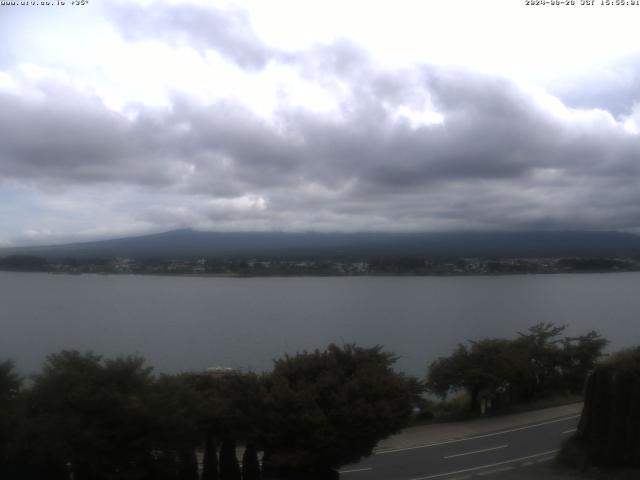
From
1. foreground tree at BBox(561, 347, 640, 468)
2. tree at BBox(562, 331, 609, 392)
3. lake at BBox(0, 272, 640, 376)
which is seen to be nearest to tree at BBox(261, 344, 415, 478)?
foreground tree at BBox(561, 347, 640, 468)

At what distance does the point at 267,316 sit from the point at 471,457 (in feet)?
129

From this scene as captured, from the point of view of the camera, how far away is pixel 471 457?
15969 millimetres

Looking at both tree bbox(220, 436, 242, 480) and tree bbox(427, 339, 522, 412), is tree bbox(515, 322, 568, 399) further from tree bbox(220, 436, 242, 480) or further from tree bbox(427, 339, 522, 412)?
tree bbox(220, 436, 242, 480)

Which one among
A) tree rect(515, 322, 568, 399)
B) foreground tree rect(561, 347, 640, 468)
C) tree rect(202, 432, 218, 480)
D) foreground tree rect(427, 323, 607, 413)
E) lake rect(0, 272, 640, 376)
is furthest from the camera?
lake rect(0, 272, 640, 376)

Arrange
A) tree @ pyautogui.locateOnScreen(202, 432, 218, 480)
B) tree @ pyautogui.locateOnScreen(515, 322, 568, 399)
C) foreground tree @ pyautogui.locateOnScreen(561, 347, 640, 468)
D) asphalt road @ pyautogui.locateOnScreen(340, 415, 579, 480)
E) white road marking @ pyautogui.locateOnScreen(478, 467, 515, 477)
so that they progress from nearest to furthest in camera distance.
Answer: tree @ pyautogui.locateOnScreen(202, 432, 218, 480), foreground tree @ pyautogui.locateOnScreen(561, 347, 640, 468), white road marking @ pyautogui.locateOnScreen(478, 467, 515, 477), asphalt road @ pyautogui.locateOnScreen(340, 415, 579, 480), tree @ pyautogui.locateOnScreen(515, 322, 568, 399)

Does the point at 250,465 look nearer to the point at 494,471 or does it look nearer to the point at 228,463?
the point at 228,463

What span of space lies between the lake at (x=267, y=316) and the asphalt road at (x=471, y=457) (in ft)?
35.5

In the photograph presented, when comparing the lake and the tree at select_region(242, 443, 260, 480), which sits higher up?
the tree at select_region(242, 443, 260, 480)

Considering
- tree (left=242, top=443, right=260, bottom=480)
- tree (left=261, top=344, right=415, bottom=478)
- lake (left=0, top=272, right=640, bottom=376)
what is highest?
tree (left=261, top=344, right=415, bottom=478)

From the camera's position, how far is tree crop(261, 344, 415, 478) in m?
12.2

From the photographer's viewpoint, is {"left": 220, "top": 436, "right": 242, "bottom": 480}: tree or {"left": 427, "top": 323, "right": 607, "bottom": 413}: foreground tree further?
{"left": 427, "top": 323, "right": 607, "bottom": 413}: foreground tree

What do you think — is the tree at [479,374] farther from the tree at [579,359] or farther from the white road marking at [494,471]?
the white road marking at [494,471]

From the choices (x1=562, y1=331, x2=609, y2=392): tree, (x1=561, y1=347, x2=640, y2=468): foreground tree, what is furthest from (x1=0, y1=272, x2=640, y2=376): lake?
(x1=561, y1=347, x2=640, y2=468): foreground tree

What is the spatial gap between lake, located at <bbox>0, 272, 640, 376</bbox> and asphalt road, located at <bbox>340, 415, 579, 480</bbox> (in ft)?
35.5
